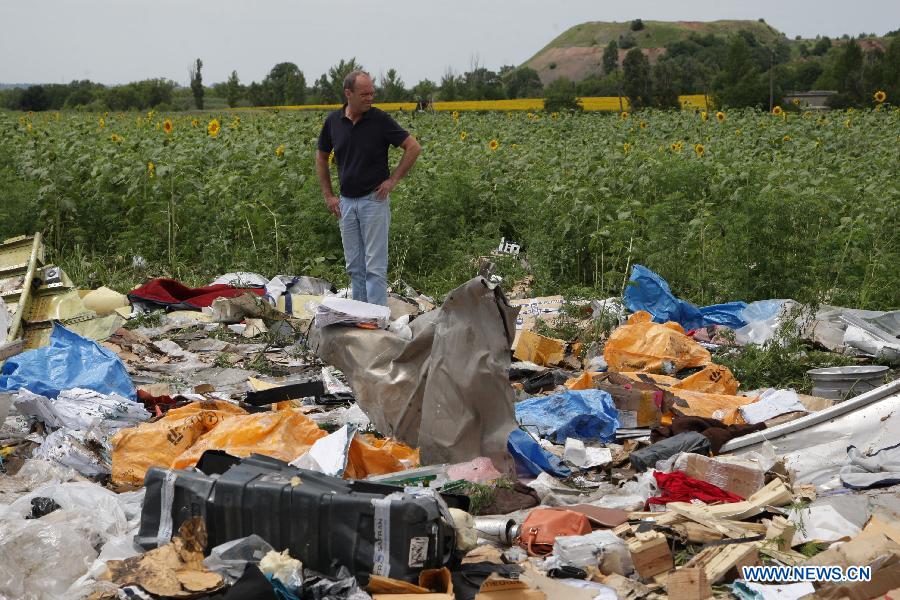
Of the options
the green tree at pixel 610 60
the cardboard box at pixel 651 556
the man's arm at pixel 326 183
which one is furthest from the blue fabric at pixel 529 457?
the green tree at pixel 610 60

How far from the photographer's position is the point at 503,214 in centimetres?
1148

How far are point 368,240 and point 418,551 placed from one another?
4360mm

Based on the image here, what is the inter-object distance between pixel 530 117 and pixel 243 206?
13.1 metres

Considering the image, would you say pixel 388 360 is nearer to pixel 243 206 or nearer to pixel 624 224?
pixel 624 224

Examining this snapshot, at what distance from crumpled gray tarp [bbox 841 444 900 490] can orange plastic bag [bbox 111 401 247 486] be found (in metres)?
3.21

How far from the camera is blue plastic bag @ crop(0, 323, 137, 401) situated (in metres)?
6.30

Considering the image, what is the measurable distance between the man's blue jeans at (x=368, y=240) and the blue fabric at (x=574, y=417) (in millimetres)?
2027

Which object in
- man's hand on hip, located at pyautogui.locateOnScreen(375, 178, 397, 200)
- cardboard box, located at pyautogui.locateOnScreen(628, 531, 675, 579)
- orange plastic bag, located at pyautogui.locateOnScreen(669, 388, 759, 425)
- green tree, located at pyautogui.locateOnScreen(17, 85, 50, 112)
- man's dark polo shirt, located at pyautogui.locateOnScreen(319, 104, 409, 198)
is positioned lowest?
orange plastic bag, located at pyautogui.locateOnScreen(669, 388, 759, 425)

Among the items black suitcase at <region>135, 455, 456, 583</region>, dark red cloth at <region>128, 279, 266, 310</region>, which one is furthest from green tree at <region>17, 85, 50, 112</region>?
black suitcase at <region>135, 455, 456, 583</region>

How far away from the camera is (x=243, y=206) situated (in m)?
10.8

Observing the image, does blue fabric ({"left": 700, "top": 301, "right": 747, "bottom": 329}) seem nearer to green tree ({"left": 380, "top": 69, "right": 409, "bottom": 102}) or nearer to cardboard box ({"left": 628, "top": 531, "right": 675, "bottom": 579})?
cardboard box ({"left": 628, "top": 531, "right": 675, "bottom": 579})

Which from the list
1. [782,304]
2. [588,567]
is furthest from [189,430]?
[782,304]

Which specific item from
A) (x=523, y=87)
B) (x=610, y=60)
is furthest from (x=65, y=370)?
(x=610, y=60)

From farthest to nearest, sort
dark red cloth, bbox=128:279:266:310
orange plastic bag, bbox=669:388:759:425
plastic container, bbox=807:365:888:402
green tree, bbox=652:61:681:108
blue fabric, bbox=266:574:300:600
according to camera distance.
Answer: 1. green tree, bbox=652:61:681:108
2. dark red cloth, bbox=128:279:266:310
3. plastic container, bbox=807:365:888:402
4. orange plastic bag, bbox=669:388:759:425
5. blue fabric, bbox=266:574:300:600
